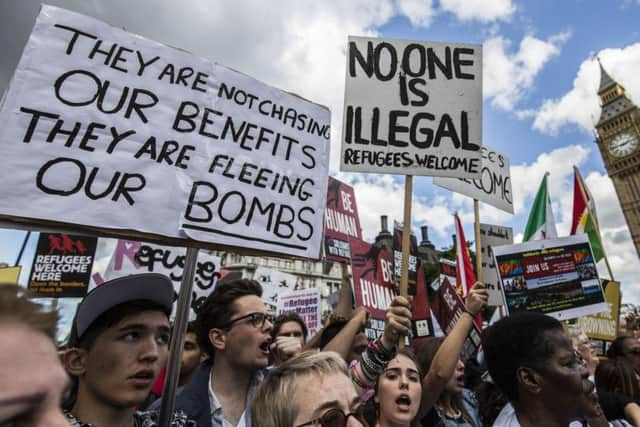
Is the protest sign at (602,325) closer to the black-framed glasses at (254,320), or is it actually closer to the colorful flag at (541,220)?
the colorful flag at (541,220)

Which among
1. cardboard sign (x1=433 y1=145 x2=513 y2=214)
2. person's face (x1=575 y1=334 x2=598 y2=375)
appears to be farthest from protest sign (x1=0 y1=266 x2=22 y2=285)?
person's face (x1=575 y1=334 x2=598 y2=375)

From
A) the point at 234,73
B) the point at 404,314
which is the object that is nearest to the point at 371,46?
the point at 234,73

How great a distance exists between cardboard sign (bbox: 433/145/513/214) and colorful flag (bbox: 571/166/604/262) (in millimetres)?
1496

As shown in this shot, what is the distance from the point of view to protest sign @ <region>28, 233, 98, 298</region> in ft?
19.4

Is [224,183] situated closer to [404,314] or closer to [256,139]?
[256,139]

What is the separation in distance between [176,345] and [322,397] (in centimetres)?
84

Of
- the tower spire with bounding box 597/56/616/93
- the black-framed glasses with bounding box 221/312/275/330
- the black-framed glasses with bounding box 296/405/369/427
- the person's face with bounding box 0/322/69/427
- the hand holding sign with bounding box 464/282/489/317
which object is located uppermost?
the tower spire with bounding box 597/56/616/93

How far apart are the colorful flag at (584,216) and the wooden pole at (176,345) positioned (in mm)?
5611

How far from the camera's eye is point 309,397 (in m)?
1.46

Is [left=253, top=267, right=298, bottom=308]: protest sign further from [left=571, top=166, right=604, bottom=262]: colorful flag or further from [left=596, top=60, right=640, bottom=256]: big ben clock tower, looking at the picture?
[left=596, top=60, right=640, bottom=256]: big ben clock tower

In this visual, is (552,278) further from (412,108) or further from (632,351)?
(412,108)

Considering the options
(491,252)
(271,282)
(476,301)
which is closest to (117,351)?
(476,301)

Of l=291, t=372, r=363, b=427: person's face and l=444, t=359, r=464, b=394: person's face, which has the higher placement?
l=291, t=372, r=363, b=427: person's face

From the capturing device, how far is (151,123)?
2.00 m
